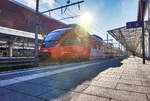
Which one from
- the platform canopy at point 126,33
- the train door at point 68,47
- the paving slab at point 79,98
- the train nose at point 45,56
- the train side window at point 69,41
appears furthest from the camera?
the platform canopy at point 126,33

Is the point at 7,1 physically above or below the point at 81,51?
above

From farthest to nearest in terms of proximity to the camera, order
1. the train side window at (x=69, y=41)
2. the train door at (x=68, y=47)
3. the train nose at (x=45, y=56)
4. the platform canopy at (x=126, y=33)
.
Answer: the platform canopy at (x=126, y=33) → the train side window at (x=69, y=41) → the train door at (x=68, y=47) → the train nose at (x=45, y=56)

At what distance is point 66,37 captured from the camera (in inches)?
321

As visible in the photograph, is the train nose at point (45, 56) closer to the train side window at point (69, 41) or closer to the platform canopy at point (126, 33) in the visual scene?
the train side window at point (69, 41)

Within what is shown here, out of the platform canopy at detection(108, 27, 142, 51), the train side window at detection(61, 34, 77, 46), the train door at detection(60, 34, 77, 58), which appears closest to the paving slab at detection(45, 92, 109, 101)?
the train door at detection(60, 34, 77, 58)

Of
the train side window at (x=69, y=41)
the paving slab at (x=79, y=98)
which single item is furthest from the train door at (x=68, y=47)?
the paving slab at (x=79, y=98)

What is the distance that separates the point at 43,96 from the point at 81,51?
303 inches

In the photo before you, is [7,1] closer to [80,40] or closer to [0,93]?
[80,40]

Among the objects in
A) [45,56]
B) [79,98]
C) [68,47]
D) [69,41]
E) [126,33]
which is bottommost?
[79,98]

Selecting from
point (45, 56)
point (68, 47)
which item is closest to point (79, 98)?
point (68, 47)

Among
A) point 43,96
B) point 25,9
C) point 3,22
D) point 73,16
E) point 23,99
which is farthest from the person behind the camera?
point 25,9

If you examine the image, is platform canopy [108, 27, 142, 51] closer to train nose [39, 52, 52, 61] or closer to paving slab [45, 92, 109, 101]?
train nose [39, 52, 52, 61]

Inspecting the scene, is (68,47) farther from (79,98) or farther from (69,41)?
(79,98)

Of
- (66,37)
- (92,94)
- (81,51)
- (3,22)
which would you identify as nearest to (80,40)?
(81,51)
